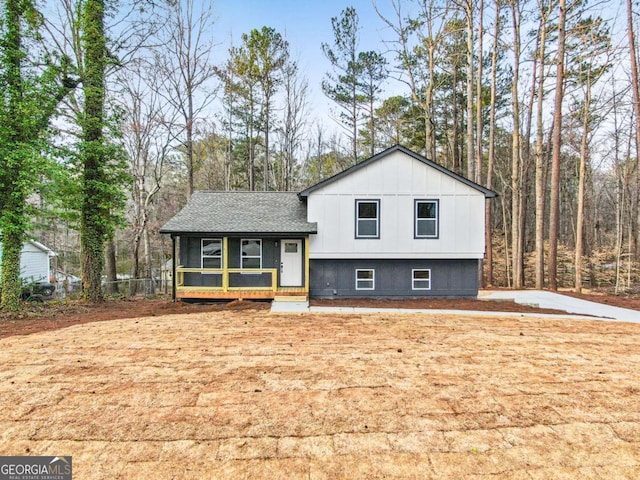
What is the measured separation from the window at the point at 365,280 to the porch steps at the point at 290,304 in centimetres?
194

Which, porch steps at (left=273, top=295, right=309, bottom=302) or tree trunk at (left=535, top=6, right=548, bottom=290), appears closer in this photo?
porch steps at (left=273, top=295, right=309, bottom=302)

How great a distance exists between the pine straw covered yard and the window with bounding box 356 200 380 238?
540cm

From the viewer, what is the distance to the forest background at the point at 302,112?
9.81 m

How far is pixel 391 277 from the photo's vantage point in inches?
454

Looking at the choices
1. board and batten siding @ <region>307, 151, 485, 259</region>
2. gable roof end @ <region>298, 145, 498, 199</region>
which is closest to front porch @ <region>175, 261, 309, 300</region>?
board and batten siding @ <region>307, 151, 485, 259</region>

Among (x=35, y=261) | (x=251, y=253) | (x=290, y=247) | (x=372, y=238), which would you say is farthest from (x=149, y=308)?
(x=35, y=261)

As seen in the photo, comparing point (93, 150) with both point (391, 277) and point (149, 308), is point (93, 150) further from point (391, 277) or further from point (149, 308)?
point (391, 277)

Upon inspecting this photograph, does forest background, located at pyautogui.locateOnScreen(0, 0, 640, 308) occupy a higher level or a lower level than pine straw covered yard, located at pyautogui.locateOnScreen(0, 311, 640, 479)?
higher

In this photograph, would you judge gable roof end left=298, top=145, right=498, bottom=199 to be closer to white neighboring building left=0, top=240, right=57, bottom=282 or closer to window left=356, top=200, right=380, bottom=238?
window left=356, top=200, right=380, bottom=238

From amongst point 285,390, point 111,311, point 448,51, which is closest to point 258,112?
point 448,51

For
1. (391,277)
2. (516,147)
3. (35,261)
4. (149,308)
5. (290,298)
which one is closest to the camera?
(149,308)

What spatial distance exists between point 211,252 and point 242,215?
172cm

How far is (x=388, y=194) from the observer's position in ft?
37.3

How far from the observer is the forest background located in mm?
9812
